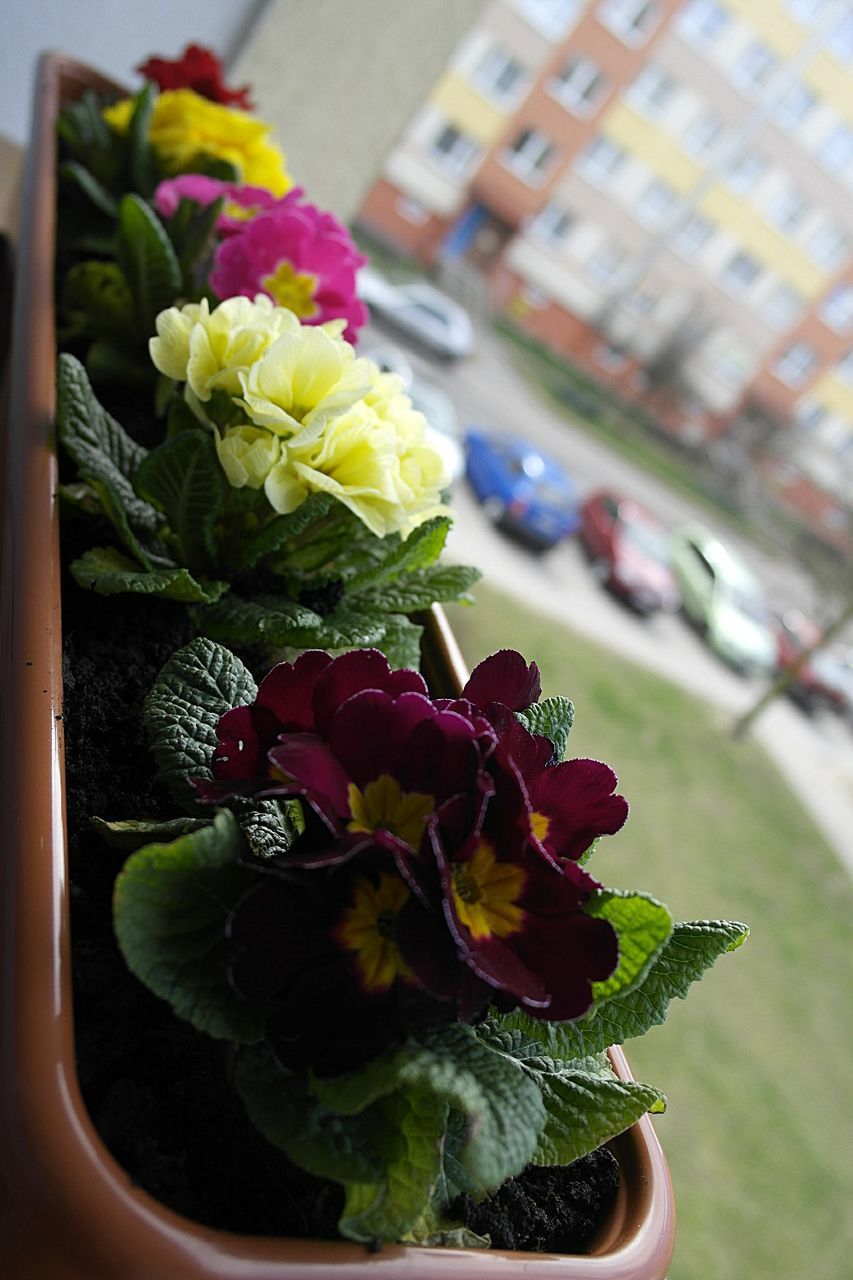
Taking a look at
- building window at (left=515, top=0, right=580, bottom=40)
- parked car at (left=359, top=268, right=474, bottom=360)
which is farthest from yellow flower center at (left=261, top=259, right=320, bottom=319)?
Result: building window at (left=515, top=0, right=580, bottom=40)

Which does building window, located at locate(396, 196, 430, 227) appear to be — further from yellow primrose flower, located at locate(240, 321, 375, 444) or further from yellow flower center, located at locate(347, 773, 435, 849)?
yellow flower center, located at locate(347, 773, 435, 849)

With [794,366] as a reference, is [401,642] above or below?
below

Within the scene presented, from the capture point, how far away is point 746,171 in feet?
31.3

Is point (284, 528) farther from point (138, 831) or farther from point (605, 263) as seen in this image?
point (605, 263)

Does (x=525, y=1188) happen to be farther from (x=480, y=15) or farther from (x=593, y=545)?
(x=593, y=545)

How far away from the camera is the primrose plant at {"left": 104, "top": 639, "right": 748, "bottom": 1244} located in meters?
0.31

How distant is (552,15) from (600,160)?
1.35 meters

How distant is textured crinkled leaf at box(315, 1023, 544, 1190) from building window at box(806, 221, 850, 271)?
36.4 feet

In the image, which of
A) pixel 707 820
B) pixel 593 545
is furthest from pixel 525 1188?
pixel 593 545

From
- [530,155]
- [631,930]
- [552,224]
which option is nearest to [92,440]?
[631,930]

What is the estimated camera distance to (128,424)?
76 cm

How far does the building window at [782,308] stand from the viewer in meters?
10.1

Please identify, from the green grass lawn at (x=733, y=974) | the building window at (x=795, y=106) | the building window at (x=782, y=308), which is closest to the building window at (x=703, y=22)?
the building window at (x=795, y=106)

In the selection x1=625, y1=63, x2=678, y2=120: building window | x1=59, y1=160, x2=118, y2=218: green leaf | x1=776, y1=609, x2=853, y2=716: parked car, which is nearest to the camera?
x1=59, y1=160, x2=118, y2=218: green leaf
